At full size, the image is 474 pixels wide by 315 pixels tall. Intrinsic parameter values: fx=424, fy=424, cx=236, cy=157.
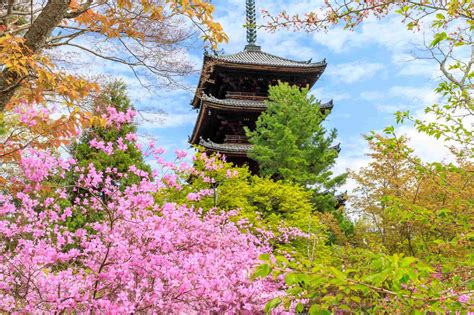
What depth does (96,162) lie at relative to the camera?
63.1 feet

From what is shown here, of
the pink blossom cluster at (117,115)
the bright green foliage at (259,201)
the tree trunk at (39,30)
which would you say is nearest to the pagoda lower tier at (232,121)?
the bright green foliage at (259,201)

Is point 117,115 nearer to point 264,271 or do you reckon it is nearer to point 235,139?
point 264,271

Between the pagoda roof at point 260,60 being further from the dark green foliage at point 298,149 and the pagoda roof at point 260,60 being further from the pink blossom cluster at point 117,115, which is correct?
the pink blossom cluster at point 117,115

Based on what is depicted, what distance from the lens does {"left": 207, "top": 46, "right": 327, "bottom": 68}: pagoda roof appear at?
23.1m

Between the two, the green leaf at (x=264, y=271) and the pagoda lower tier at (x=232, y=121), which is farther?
the pagoda lower tier at (x=232, y=121)

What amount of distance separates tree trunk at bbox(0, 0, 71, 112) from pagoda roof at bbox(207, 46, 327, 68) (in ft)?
54.4

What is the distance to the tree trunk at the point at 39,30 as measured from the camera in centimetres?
417

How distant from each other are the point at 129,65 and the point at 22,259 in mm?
2789

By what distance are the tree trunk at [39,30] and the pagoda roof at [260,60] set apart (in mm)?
16585

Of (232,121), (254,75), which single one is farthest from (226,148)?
(254,75)

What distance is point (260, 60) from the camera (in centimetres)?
2567

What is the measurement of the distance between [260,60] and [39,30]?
2219 centimetres

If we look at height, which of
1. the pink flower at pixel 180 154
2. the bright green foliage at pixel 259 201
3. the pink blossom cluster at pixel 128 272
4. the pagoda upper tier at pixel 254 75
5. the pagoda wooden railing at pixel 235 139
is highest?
the pagoda upper tier at pixel 254 75

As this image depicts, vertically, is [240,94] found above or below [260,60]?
below
